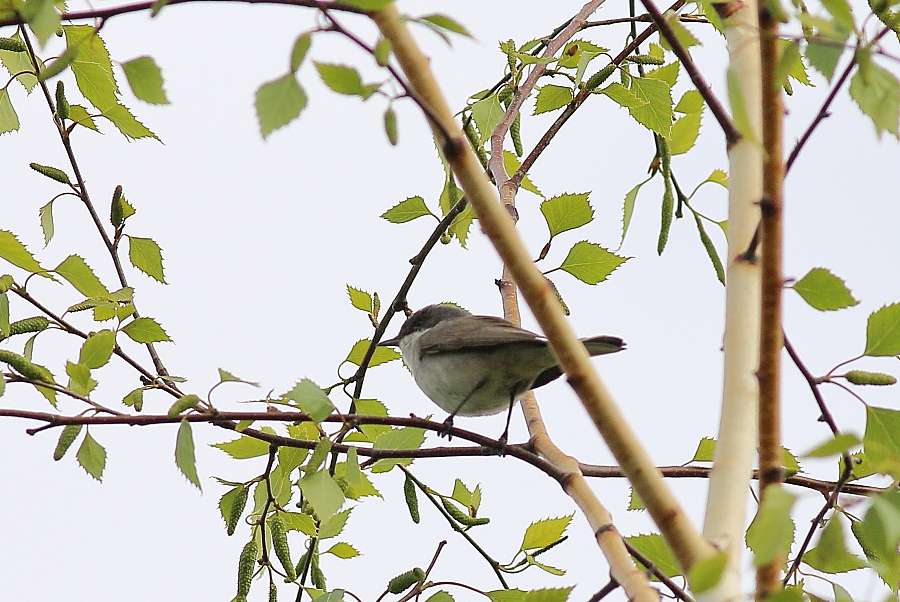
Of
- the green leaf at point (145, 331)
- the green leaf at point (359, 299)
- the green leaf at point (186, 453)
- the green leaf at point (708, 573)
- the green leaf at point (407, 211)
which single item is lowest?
the green leaf at point (708, 573)

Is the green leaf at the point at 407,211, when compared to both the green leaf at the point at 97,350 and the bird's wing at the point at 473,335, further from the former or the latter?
the green leaf at the point at 97,350

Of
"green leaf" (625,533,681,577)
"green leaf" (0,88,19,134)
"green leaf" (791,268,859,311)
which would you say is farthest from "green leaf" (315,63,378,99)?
"green leaf" (0,88,19,134)

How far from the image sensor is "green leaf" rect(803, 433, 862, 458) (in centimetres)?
98

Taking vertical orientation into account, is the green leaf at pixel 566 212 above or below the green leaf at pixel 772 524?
above

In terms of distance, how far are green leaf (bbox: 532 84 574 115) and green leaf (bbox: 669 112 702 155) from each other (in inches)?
19.6

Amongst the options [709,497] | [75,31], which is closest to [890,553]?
[709,497]

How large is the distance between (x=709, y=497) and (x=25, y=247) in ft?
5.74

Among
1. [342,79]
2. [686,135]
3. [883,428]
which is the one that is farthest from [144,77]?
[686,135]

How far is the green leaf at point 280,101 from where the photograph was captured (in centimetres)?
128

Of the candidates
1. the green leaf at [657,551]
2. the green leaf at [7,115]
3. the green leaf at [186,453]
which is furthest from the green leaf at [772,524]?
the green leaf at [7,115]

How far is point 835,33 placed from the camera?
1.05m

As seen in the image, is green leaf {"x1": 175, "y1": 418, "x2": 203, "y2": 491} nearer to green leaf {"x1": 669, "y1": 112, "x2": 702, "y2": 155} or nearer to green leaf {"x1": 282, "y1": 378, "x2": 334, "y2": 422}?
green leaf {"x1": 282, "y1": 378, "x2": 334, "y2": 422}

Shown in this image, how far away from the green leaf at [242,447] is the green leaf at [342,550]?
0.49 meters

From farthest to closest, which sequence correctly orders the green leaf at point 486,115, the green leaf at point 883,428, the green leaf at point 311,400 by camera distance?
the green leaf at point 486,115, the green leaf at point 311,400, the green leaf at point 883,428
